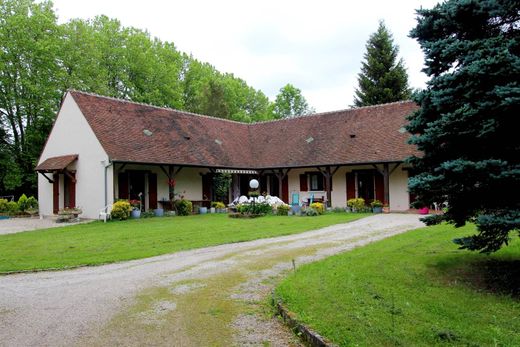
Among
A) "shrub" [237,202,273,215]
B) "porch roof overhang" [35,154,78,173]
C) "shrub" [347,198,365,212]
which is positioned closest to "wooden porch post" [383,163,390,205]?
"shrub" [347,198,365,212]

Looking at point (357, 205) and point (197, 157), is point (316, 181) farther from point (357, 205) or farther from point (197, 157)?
point (197, 157)

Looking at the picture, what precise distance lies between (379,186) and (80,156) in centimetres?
1491

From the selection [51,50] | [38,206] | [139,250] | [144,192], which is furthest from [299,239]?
[51,50]

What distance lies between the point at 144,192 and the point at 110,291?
1588 centimetres

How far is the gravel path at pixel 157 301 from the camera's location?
4684 millimetres

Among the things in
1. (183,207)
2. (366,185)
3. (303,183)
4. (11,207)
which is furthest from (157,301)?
(11,207)

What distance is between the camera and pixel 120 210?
744 inches

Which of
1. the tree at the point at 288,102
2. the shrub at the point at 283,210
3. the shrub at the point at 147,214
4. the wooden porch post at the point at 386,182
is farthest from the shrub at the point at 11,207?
the tree at the point at 288,102

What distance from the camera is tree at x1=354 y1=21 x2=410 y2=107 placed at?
37531 millimetres

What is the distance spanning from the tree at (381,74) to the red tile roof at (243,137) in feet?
40.2

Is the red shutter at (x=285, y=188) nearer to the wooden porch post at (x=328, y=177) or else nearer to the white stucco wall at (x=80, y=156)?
the wooden porch post at (x=328, y=177)

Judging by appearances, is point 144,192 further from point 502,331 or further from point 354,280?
point 502,331

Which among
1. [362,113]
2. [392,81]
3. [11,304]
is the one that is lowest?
[11,304]

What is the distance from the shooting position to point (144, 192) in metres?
22.1
